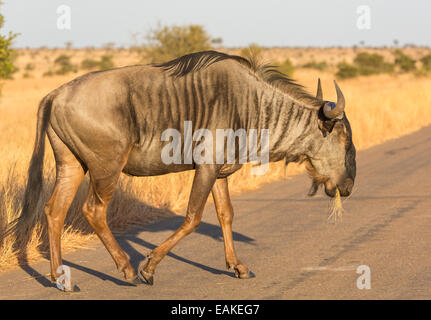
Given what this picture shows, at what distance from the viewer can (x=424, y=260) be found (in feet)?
23.8

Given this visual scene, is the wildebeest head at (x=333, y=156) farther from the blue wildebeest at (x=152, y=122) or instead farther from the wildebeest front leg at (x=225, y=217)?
the wildebeest front leg at (x=225, y=217)

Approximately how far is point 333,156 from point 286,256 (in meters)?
1.23

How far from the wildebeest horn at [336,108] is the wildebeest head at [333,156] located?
61mm

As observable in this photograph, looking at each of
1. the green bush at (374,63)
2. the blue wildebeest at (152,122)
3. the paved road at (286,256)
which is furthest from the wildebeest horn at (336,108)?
the green bush at (374,63)

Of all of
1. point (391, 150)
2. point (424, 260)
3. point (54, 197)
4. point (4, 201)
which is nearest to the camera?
point (54, 197)

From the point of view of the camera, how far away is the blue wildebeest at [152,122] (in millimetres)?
6332

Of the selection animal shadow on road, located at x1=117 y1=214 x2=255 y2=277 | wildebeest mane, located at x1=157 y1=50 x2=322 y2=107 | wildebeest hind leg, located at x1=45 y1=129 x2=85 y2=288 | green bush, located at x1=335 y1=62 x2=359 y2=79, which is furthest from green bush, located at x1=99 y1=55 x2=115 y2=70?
wildebeest hind leg, located at x1=45 y1=129 x2=85 y2=288

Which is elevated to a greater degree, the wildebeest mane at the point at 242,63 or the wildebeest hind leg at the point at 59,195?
the wildebeest mane at the point at 242,63

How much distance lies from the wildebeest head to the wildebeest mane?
8.8 inches
